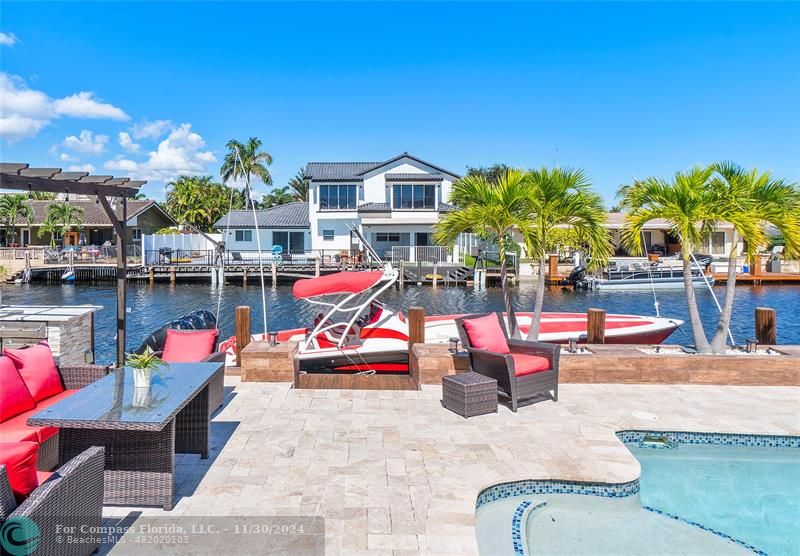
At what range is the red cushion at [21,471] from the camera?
2785mm

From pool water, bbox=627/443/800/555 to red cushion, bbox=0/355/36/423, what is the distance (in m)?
5.39

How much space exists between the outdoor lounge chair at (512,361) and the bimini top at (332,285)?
2.33 m

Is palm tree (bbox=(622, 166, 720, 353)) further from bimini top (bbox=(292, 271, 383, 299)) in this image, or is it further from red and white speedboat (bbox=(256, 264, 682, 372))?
bimini top (bbox=(292, 271, 383, 299))

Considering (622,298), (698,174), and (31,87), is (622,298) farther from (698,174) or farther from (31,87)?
(31,87)

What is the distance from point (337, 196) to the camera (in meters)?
33.3

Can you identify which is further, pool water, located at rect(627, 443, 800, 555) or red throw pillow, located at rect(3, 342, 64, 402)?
red throw pillow, located at rect(3, 342, 64, 402)

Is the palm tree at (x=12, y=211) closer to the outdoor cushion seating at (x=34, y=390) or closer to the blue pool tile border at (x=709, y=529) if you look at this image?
the outdoor cushion seating at (x=34, y=390)

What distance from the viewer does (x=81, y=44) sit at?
13.8m

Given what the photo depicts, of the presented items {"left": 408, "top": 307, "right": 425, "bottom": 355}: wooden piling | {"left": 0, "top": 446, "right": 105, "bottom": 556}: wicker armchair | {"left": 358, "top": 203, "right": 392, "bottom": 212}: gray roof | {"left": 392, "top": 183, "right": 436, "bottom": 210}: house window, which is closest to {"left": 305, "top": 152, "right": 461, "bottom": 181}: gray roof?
{"left": 392, "top": 183, "right": 436, "bottom": 210}: house window

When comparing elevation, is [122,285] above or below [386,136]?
below

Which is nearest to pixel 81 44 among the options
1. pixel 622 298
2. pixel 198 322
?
pixel 198 322

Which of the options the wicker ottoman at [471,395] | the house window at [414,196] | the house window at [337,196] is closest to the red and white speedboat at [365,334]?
the wicker ottoman at [471,395]

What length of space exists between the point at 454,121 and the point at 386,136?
12994mm

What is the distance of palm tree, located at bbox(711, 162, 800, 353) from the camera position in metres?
7.39
